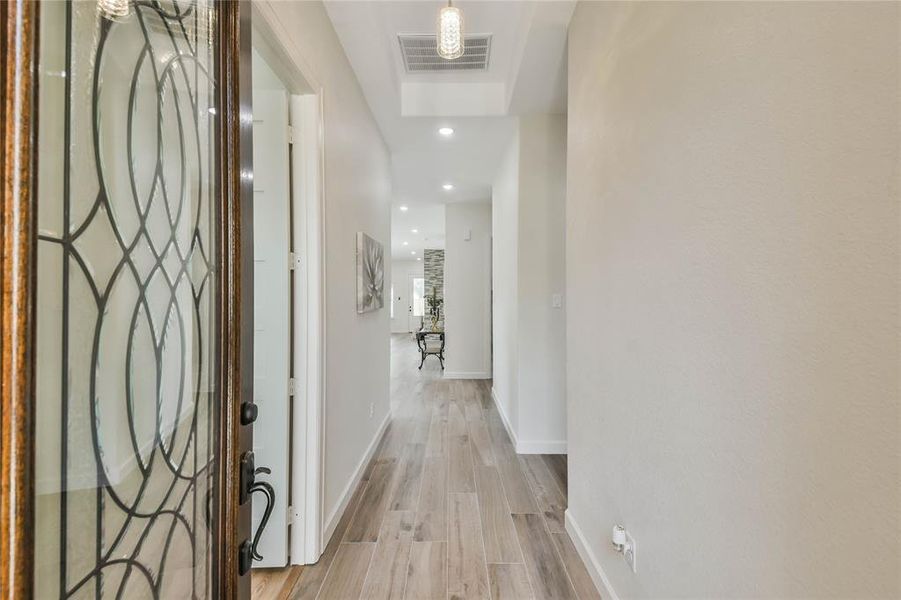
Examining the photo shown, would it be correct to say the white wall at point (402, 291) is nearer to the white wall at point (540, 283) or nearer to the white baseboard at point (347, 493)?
the white baseboard at point (347, 493)

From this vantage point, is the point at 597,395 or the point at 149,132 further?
the point at 597,395

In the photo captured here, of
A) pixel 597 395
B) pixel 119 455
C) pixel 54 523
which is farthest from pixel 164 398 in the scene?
pixel 597 395

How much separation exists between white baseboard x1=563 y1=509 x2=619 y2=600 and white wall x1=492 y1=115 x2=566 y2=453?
1.03 m

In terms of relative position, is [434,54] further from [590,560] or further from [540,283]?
[590,560]

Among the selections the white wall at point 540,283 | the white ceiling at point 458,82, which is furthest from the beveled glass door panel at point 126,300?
the white wall at point 540,283

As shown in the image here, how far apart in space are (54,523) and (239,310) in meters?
0.42

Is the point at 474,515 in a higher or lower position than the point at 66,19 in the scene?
lower

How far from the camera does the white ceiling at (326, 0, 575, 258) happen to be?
7.01 feet

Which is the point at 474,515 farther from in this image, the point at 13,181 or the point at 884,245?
the point at 13,181

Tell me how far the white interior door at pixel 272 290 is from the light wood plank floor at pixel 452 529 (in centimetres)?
39

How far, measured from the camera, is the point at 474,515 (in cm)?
221

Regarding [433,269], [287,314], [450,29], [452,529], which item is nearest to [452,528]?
[452,529]

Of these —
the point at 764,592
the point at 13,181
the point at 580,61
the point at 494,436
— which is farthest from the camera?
the point at 494,436

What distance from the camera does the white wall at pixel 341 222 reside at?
1.79 metres
